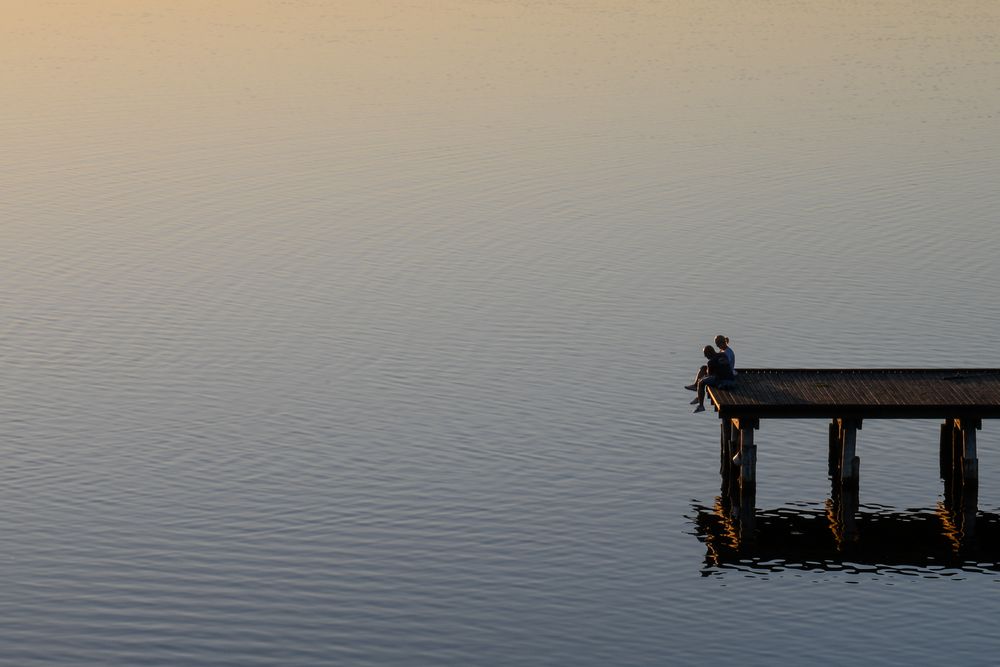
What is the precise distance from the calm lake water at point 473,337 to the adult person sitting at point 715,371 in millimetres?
2771

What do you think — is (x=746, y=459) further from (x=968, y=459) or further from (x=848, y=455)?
(x=968, y=459)

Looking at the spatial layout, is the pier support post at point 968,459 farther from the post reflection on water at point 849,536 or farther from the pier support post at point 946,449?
the pier support post at point 946,449

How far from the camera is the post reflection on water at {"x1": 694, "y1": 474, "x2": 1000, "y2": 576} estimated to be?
41.5 meters

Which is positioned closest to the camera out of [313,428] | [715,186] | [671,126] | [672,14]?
[313,428]

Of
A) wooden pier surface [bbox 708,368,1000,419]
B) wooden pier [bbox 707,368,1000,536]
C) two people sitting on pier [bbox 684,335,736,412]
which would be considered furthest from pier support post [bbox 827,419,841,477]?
two people sitting on pier [bbox 684,335,736,412]

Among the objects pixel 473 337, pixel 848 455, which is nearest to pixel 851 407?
pixel 848 455

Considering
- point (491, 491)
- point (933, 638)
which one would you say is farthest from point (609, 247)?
point (933, 638)

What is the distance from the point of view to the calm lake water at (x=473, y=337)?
38.8 m

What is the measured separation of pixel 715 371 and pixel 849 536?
16.0 feet

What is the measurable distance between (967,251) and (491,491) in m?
31.6

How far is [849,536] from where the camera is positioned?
43188 millimetres

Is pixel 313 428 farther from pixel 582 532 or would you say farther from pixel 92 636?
pixel 92 636

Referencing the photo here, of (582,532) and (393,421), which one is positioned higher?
(393,421)

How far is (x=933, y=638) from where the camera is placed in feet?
122
